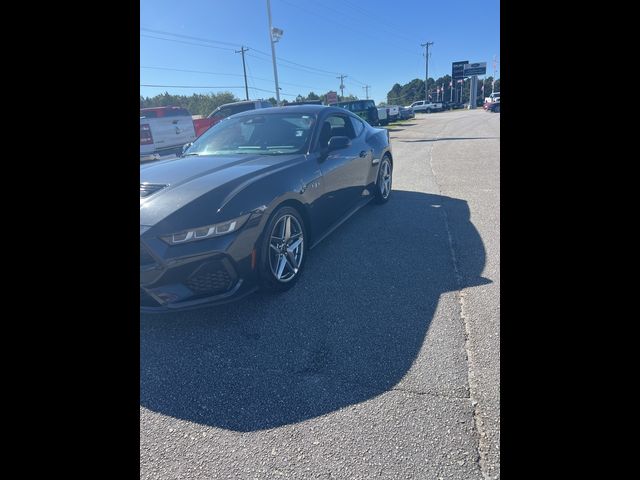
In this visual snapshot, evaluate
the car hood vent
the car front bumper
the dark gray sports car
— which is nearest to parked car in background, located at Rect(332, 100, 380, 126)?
the dark gray sports car

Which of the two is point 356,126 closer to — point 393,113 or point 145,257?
point 145,257

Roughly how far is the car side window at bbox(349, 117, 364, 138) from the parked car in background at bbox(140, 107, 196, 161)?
961cm

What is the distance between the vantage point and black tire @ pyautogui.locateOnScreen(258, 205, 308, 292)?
9.02ft

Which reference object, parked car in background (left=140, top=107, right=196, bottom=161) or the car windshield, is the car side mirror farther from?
parked car in background (left=140, top=107, right=196, bottom=161)

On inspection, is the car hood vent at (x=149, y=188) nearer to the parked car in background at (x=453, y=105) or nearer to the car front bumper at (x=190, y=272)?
the car front bumper at (x=190, y=272)

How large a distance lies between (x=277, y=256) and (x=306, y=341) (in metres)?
0.83

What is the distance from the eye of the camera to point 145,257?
232 centimetres

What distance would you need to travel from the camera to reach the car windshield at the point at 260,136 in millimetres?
3725

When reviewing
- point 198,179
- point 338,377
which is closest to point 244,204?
point 198,179

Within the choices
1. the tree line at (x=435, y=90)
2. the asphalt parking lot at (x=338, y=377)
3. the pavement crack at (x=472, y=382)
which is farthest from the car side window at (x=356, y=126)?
the tree line at (x=435, y=90)

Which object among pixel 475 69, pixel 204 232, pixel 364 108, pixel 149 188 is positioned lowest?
pixel 204 232
